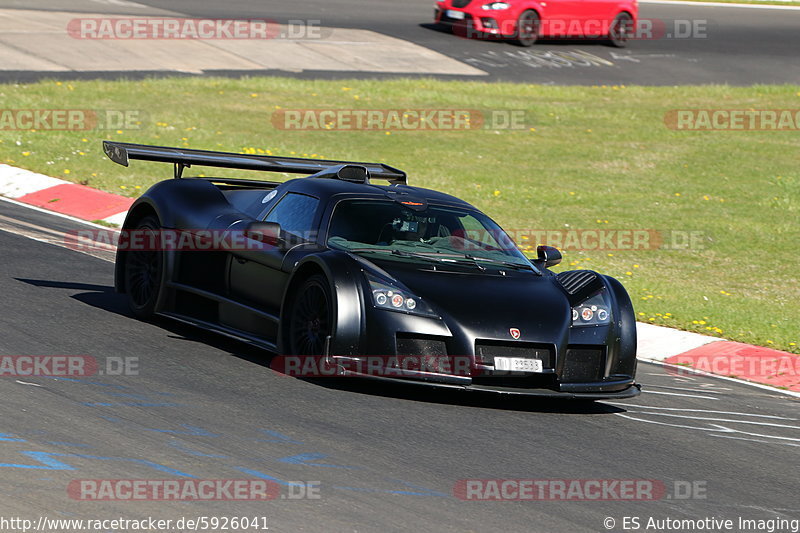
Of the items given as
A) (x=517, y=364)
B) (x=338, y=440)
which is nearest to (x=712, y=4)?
(x=517, y=364)

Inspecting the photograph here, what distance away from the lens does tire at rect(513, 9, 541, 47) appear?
30141mm

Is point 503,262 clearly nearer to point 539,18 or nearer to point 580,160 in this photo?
point 580,160

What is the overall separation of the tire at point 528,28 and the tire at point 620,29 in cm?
256

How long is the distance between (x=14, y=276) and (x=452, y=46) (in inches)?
801

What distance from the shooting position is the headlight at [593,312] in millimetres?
8203

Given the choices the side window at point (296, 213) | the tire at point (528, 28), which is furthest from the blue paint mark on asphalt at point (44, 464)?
the tire at point (528, 28)

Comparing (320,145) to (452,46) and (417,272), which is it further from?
(417,272)

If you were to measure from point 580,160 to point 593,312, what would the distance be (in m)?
13.0

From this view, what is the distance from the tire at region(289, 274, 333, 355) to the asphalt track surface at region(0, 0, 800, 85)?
17004mm

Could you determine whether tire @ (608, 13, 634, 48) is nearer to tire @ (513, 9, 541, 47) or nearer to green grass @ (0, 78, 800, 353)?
tire @ (513, 9, 541, 47)

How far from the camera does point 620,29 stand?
1259 inches

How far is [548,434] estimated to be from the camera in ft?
24.3

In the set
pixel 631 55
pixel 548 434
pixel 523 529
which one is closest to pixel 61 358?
pixel 548 434

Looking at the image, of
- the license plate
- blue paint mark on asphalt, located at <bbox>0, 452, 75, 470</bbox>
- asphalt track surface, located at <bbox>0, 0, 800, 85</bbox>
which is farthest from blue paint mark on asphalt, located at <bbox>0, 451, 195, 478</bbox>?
asphalt track surface, located at <bbox>0, 0, 800, 85</bbox>
